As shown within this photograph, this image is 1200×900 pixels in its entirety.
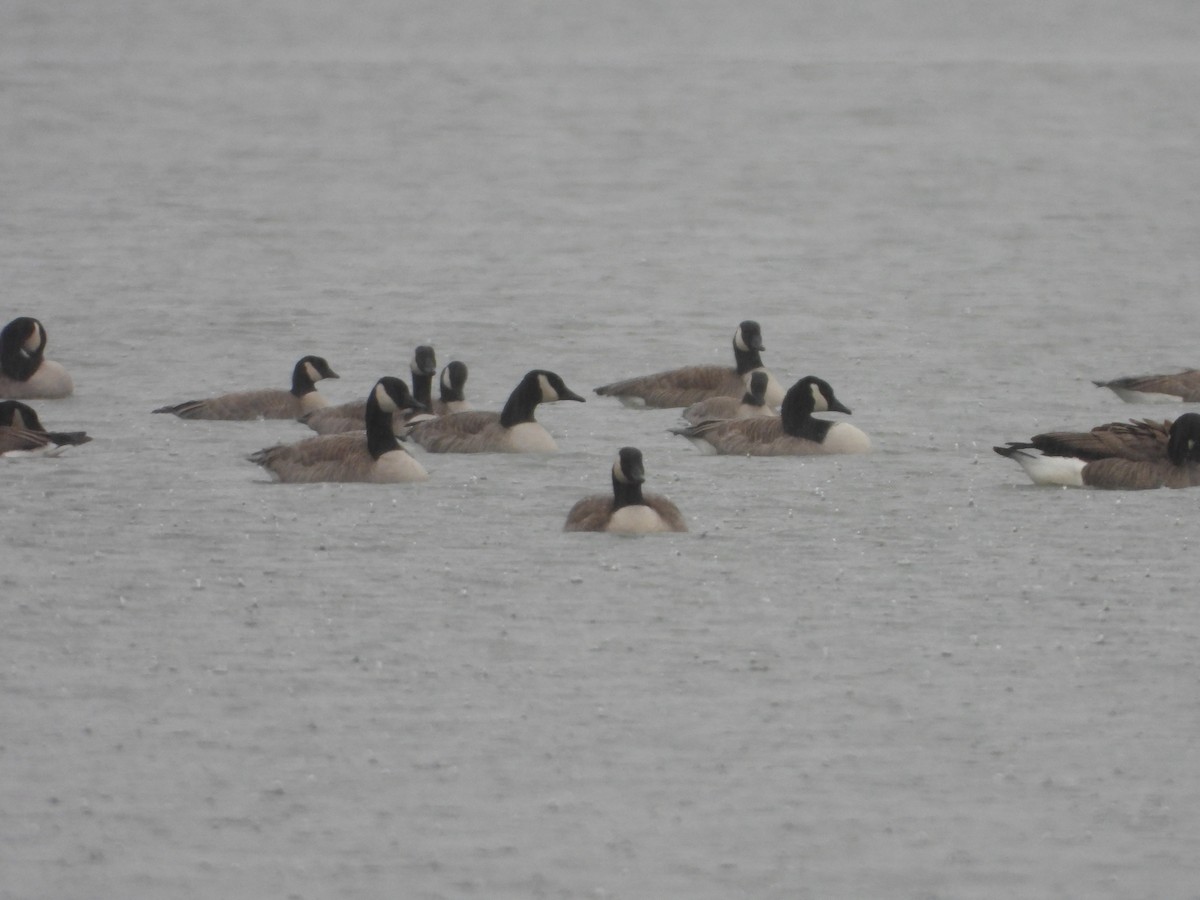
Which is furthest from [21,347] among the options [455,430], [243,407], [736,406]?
[736,406]

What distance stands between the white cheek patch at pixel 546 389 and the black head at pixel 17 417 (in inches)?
121

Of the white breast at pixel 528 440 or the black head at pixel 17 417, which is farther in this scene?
the white breast at pixel 528 440

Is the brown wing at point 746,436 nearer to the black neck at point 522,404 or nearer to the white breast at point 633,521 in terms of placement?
the black neck at point 522,404

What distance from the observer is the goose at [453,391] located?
52.5ft

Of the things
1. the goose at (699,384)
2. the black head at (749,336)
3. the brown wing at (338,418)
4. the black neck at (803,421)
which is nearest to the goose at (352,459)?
the brown wing at (338,418)

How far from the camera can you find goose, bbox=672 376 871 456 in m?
14.7

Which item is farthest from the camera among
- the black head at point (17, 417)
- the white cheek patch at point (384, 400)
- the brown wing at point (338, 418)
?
the brown wing at point (338, 418)

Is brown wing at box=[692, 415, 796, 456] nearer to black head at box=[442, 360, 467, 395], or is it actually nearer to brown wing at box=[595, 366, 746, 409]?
brown wing at box=[595, 366, 746, 409]

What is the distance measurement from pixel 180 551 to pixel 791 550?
3.04m

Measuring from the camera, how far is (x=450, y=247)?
85.0 feet

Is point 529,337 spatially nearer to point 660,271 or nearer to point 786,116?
point 660,271

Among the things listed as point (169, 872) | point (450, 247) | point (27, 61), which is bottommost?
point (169, 872)

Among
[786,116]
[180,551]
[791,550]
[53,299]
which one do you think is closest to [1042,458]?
[791,550]

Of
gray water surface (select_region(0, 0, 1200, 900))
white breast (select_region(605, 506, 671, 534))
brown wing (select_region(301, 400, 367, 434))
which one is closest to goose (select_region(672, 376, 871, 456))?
gray water surface (select_region(0, 0, 1200, 900))
